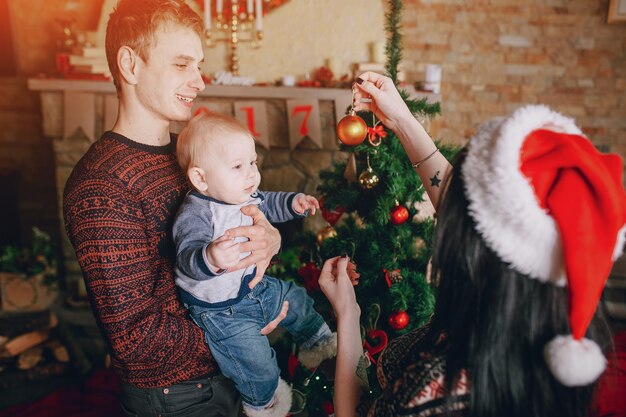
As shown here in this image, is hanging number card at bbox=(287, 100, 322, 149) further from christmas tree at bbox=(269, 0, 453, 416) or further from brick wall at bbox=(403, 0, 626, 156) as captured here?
christmas tree at bbox=(269, 0, 453, 416)

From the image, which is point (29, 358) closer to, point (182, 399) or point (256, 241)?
point (182, 399)

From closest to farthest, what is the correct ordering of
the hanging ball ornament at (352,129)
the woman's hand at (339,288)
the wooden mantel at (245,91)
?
the woman's hand at (339,288) → the hanging ball ornament at (352,129) → the wooden mantel at (245,91)

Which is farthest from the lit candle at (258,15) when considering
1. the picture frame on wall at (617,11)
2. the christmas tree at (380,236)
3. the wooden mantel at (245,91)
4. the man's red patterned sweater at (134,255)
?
the picture frame on wall at (617,11)

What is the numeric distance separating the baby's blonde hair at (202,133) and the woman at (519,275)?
24.2 inches

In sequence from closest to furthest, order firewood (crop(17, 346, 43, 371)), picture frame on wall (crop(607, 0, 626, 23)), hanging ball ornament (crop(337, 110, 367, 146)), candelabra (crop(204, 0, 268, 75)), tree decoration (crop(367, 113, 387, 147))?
hanging ball ornament (crop(337, 110, 367, 146)) < tree decoration (crop(367, 113, 387, 147)) < firewood (crop(17, 346, 43, 371)) < candelabra (crop(204, 0, 268, 75)) < picture frame on wall (crop(607, 0, 626, 23))

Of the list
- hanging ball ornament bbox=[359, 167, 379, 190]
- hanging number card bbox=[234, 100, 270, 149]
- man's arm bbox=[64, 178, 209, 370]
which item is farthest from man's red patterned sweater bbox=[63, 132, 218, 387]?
hanging number card bbox=[234, 100, 270, 149]

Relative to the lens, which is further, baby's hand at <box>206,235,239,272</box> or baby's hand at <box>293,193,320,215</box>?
baby's hand at <box>293,193,320,215</box>

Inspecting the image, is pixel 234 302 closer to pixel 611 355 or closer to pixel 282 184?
pixel 611 355

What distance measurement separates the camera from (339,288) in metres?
1.25

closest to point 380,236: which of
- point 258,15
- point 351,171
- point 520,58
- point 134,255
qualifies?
point 351,171

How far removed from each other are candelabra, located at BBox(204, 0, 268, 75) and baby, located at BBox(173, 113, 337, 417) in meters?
2.25

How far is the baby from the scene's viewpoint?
48.6 inches

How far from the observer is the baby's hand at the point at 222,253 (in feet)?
3.58

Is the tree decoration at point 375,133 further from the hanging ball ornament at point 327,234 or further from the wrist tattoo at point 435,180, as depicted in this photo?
the hanging ball ornament at point 327,234
